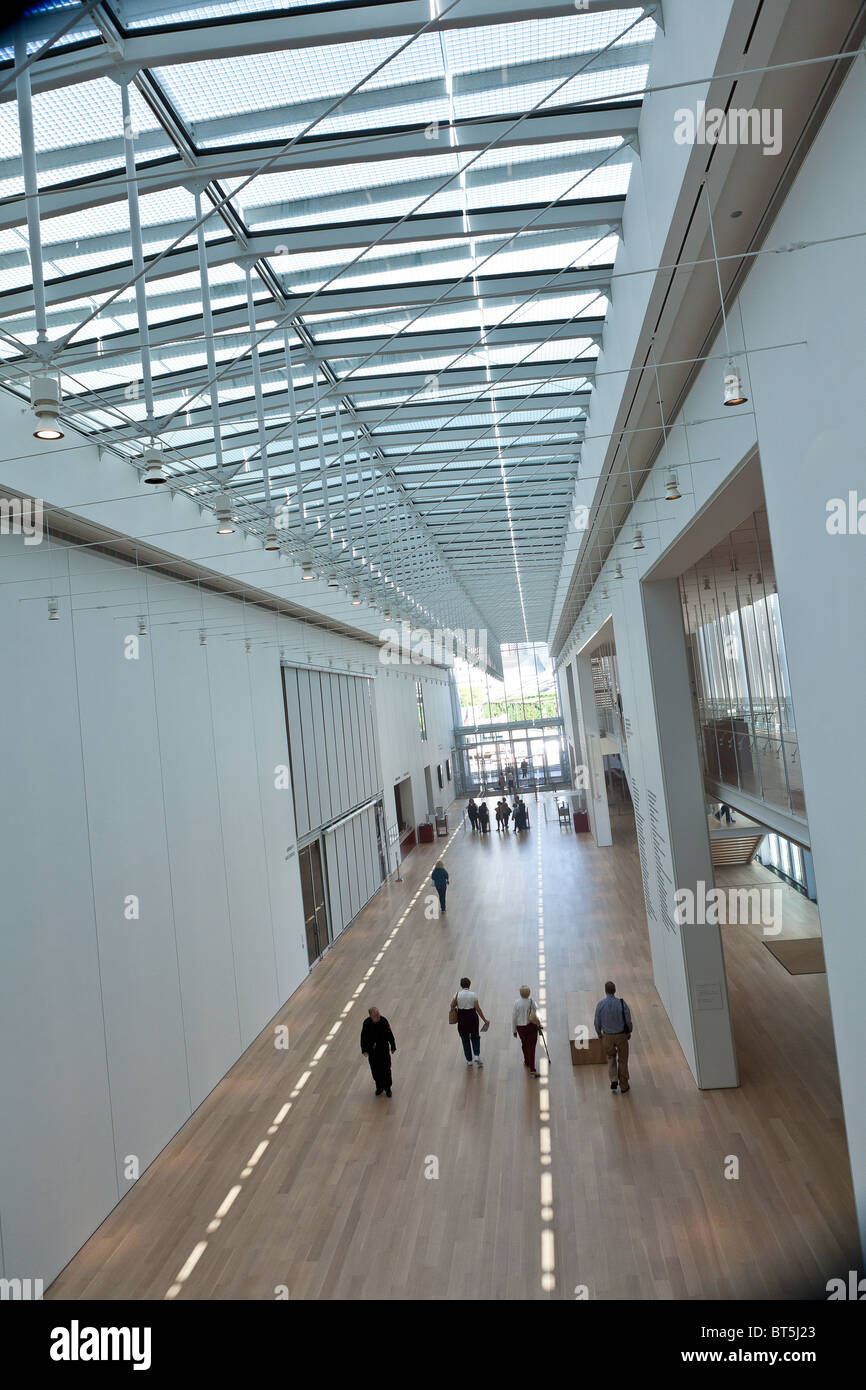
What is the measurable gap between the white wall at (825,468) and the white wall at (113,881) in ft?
18.0

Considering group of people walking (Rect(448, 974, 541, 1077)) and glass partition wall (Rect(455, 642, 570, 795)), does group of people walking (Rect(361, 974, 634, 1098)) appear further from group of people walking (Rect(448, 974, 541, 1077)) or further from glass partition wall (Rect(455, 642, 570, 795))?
glass partition wall (Rect(455, 642, 570, 795))

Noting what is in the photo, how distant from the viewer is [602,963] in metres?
12.4

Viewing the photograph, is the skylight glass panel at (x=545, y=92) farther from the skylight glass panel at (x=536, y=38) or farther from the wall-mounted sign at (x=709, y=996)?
the wall-mounted sign at (x=709, y=996)

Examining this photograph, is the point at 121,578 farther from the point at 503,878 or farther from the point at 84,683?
the point at 503,878

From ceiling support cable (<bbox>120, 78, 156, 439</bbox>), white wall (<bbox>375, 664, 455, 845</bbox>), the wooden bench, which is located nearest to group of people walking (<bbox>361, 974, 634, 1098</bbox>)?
the wooden bench

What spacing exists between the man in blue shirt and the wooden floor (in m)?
0.28

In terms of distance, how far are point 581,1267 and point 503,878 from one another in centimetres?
1436

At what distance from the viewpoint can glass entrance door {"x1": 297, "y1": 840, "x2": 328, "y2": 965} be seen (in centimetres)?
1424

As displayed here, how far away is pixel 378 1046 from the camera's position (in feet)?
28.2

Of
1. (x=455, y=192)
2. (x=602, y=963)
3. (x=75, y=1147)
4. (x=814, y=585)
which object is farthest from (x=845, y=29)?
(x=602, y=963)

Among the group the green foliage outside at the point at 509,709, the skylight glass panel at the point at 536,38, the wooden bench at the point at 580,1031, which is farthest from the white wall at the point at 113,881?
the green foliage outside at the point at 509,709

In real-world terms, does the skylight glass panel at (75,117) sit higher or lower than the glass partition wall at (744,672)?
higher

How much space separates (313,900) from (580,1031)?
6317 mm

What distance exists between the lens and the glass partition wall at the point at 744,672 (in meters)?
7.73
